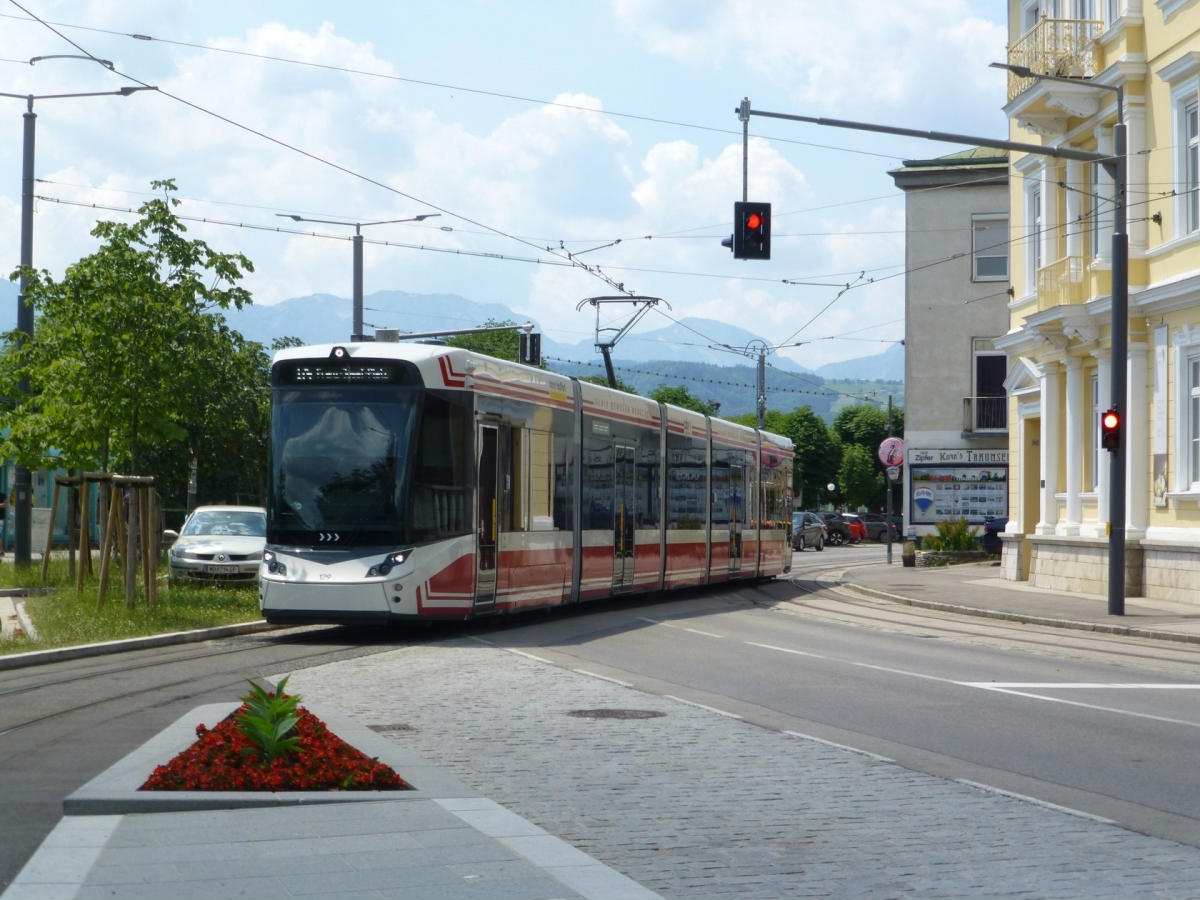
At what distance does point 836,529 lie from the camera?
255 ft

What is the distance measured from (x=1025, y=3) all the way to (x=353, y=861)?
104 ft

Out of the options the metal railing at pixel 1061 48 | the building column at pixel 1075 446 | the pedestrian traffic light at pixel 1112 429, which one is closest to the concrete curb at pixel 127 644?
the pedestrian traffic light at pixel 1112 429

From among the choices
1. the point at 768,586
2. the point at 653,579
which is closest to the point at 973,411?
the point at 768,586

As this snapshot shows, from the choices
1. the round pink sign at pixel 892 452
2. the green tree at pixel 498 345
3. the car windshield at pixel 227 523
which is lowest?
the car windshield at pixel 227 523

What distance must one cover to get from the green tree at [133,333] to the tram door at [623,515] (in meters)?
6.52

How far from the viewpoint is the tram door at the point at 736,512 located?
105ft

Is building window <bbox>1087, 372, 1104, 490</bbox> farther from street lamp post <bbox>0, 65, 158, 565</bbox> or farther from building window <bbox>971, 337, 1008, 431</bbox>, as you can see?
building window <bbox>971, 337, 1008, 431</bbox>

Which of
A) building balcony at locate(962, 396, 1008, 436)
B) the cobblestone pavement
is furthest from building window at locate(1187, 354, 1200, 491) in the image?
building balcony at locate(962, 396, 1008, 436)

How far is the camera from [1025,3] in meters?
34.4

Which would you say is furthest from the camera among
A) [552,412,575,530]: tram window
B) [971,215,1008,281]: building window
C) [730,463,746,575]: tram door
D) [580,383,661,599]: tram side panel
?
[971,215,1008,281]: building window

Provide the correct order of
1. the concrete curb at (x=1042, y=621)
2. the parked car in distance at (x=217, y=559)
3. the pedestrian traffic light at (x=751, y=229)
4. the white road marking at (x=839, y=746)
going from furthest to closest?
1. the parked car in distance at (x=217, y=559)
2. the pedestrian traffic light at (x=751, y=229)
3. the concrete curb at (x=1042, y=621)
4. the white road marking at (x=839, y=746)

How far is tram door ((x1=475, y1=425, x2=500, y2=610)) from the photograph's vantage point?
63.3 ft

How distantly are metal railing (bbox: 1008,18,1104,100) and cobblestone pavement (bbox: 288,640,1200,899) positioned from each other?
21202mm

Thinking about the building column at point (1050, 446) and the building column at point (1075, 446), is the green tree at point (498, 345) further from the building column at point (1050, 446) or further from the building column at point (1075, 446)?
the building column at point (1075, 446)
